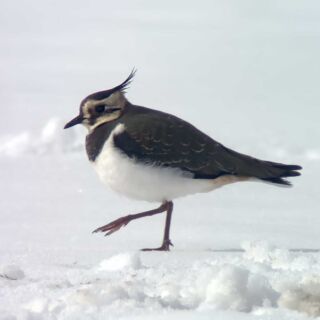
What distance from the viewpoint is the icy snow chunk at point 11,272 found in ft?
17.2

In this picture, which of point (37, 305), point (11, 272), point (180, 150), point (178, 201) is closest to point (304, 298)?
point (37, 305)

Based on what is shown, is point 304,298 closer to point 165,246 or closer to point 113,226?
point 165,246

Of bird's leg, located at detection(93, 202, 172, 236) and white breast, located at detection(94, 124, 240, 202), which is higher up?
white breast, located at detection(94, 124, 240, 202)

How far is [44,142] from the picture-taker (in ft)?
35.3

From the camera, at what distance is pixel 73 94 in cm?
1432

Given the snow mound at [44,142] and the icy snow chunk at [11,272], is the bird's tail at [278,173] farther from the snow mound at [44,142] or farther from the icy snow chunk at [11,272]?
the snow mound at [44,142]

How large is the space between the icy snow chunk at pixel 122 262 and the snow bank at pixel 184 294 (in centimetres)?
23

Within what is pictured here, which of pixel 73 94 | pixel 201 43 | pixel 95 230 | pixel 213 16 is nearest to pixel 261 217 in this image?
pixel 95 230

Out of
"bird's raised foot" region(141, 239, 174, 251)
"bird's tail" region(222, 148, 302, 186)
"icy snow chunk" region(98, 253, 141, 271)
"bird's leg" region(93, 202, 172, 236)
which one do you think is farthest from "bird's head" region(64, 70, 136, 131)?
"icy snow chunk" region(98, 253, 141, 271)

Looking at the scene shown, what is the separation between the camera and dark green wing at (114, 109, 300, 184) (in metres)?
6.66

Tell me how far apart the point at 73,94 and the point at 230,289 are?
9.89m

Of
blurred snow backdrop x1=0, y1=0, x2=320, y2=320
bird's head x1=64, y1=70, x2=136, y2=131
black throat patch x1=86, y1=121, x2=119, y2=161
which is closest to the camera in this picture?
blurred snow backdrop x1=0, y1=0, x2=320, y2=320

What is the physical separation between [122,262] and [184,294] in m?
0.79

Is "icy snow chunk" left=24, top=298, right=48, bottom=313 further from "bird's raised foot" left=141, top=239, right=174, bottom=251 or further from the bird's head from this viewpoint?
the bird's head
